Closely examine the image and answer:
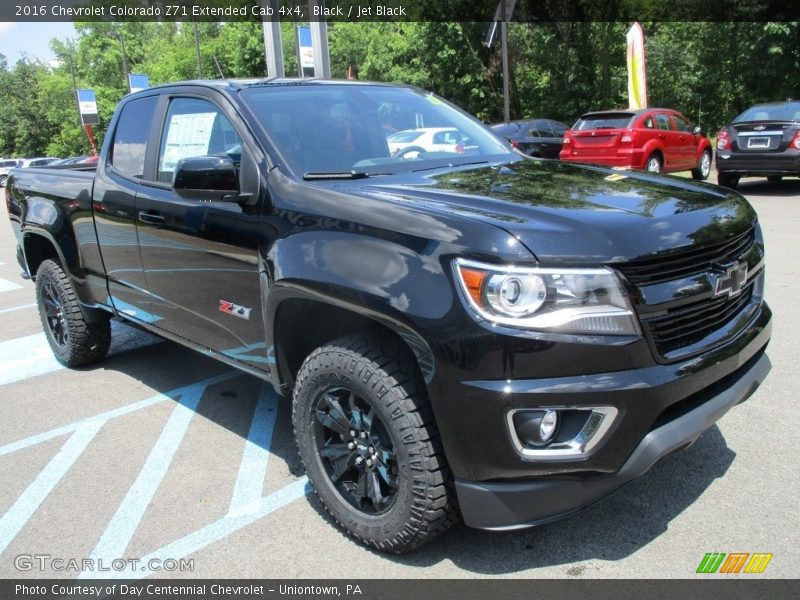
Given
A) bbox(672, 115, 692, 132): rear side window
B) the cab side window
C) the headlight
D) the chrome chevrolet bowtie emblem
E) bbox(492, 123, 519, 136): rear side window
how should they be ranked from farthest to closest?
bbox(492, 123, 519, 136): rear side window → bbox(672, 115, 692, 132): rear side window → the cab side window → the chrome chevrolet bowtie emblem → the headlight

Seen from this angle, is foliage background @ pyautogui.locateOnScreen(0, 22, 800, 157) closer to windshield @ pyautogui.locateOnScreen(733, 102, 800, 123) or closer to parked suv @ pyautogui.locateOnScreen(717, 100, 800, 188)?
parked suv @ pyautogui.locateOnScreen(717, 100, 800, 188)

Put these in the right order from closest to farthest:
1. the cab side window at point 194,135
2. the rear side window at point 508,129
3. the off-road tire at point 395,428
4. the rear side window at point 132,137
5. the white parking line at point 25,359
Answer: the off-road tire at point 395,428
the cab side window at point 194,135
the rear side window at point 132,137
the white parking line at point 25,359
the rear side window at point 508,129

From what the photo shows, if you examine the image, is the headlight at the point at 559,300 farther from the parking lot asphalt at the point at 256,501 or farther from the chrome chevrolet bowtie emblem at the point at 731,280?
the parking lot asphalt at the point at 256,501

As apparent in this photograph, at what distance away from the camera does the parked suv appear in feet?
39.8

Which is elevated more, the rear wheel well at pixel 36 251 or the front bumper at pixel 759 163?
the front bumper at pixel 759 163

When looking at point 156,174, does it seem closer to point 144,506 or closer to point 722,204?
point 144,506

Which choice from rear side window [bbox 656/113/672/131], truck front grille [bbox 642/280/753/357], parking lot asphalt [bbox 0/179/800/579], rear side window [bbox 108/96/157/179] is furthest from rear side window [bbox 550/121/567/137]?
truck front grille [bbox 642/280/753/357]

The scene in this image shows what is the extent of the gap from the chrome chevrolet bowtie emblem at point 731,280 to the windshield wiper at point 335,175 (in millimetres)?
1513

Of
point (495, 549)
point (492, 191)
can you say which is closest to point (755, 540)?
point (495, 549)

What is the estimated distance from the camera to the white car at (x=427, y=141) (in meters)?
3.55

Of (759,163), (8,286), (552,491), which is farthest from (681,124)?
(552,491)

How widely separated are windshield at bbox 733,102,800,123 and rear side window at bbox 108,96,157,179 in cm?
1176

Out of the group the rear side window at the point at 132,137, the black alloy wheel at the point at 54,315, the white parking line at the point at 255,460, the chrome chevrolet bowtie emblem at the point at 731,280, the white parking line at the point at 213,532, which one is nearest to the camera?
the chrome chevrolet bowtie emblem at the point at 731,280

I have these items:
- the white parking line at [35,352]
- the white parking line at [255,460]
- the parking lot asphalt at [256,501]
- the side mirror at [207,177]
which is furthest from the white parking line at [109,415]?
the side mirror at [207,177]
